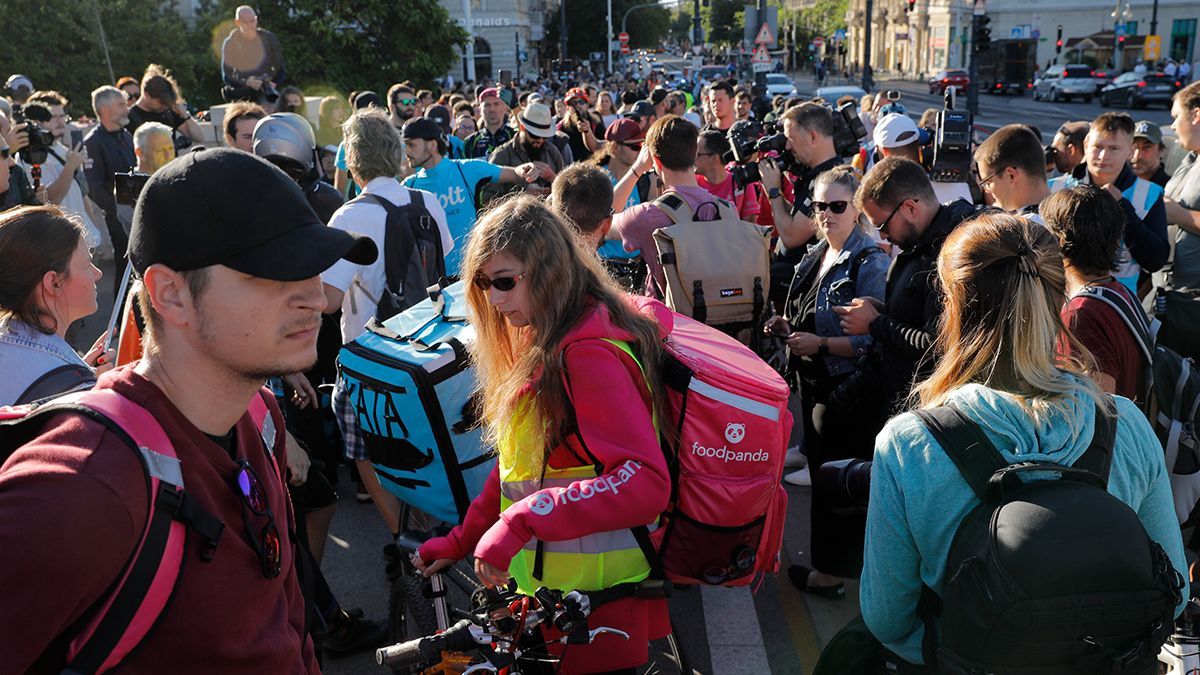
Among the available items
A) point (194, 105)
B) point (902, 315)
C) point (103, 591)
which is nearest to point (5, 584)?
point (103, 591)

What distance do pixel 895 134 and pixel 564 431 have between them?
514cm

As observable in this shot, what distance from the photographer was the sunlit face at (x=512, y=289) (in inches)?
102

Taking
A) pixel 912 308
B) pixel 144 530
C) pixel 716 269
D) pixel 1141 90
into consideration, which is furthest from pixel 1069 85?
pixel 144 530

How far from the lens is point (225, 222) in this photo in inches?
61.7

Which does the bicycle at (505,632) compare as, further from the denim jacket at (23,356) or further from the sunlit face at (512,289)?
the denim jacket at (23,356)

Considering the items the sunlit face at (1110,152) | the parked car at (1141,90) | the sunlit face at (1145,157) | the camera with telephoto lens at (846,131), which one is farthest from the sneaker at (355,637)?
the parked car at (1141,90)

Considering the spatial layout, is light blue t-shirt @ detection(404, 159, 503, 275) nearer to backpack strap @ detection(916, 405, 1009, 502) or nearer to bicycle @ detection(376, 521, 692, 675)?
bicycle @ detection(376, 521, 692, 675)

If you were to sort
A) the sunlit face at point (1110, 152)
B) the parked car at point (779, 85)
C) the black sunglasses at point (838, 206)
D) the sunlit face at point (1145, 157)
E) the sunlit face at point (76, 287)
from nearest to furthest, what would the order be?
the sunlit face at point (76, 287), the black sunglasses at point (838, 206), the sunlit face at point (1110, 152), the sunlit face at point (1145, 157), the parked car at point (779, 85)

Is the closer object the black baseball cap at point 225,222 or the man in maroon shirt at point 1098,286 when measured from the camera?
the black baseball cap at point 225,222

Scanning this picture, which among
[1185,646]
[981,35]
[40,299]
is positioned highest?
[981,35]

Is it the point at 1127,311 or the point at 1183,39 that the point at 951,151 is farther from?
the point at 1183,39

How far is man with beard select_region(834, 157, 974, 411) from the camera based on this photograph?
3.58 meters

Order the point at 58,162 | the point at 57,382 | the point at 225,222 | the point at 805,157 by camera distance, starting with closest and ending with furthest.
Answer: the point at 225,222 < the point at 57,382 < the point at 805,157 < the point at 58,162

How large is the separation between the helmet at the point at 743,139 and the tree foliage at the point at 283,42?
24.8 metres
